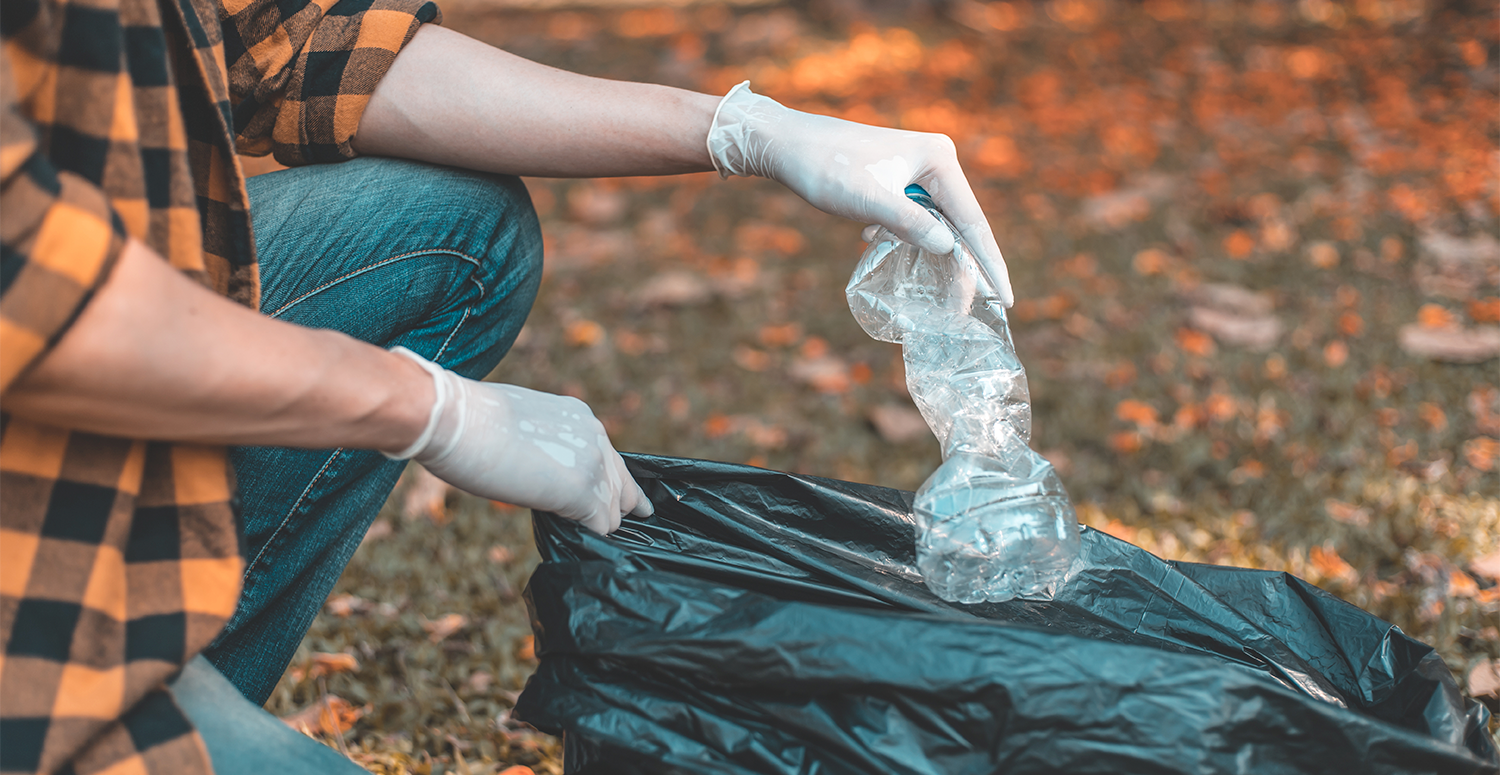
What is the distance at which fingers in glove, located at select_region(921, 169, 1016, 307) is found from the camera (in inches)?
48.4

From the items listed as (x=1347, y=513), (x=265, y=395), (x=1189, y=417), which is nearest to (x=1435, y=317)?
(x=1189, y=417)

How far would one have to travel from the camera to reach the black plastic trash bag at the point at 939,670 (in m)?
0.81

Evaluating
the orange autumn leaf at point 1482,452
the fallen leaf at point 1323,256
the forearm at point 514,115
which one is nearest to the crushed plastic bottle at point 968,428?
the forearm at point 514,115

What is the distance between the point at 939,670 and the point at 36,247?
774 mm

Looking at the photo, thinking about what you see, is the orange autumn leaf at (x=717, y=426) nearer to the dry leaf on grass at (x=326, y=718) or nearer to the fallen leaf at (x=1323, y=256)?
the dry leaf on grass at (x=326, y=718)

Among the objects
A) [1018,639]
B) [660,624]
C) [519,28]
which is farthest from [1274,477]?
[519,28]

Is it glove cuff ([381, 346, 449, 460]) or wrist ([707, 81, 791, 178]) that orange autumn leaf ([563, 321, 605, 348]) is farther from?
glove cuff ([381, 346, 449, 460])

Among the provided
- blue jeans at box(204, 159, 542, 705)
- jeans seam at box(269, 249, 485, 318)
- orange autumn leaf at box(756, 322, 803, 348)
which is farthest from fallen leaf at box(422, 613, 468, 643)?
orange autumn leaf at box(756, 322, 803, 348)

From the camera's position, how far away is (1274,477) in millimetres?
2182

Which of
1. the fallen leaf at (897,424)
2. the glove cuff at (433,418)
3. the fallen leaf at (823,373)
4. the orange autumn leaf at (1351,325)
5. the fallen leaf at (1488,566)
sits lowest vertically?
the fallen leaf at (823,373)

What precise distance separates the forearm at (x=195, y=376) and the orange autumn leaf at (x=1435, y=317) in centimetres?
305

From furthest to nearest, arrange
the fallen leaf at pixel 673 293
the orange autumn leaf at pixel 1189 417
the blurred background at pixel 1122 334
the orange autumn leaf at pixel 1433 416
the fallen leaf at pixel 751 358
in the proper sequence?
1. the fallen leaf at pixel 673 293
2. the fallen leaf at pixel 751 358
3. the orange autumn leaf at pixel 1189 417
4. the orange autumn leaf at pixel 1433 416
5. the blurred background at pixel 1122 334

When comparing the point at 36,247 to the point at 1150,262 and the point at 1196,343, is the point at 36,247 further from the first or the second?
the point at 1150,262

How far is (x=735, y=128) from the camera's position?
4.09 ft
